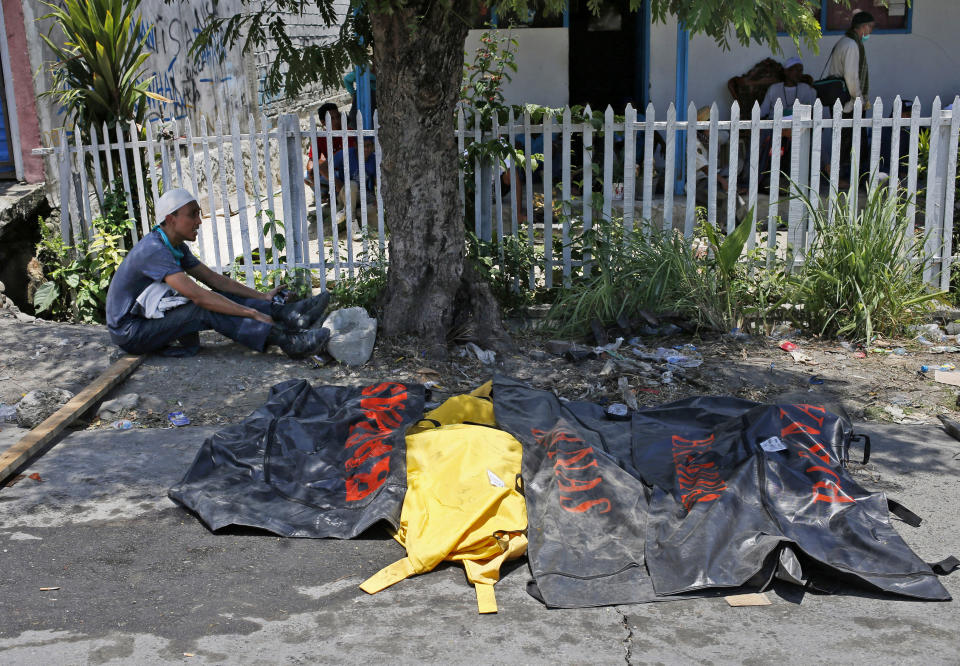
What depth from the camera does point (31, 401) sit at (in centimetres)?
513

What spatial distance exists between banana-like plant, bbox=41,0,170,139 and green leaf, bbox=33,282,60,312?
4.45 feet

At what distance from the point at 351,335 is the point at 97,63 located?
3.67 m

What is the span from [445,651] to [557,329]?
383cm

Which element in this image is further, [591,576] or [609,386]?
[609,386]

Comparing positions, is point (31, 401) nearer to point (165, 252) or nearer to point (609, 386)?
point (165, 252)

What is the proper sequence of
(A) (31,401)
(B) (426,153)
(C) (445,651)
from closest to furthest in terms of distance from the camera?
(C) (445,651) < (A) (31,401) < (B) (426,153)

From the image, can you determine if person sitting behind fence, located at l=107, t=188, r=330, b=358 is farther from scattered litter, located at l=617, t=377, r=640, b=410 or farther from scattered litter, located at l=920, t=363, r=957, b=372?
scattered litter, located at l=920, t=363, r=957, b=372

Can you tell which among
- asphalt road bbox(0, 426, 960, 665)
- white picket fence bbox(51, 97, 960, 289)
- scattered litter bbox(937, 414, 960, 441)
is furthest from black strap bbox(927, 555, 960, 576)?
white picket fence bbox(51, 97, 960, 289)

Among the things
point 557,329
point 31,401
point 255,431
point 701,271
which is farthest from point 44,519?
point 701,271

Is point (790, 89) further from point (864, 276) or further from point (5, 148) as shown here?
point (5, 148)

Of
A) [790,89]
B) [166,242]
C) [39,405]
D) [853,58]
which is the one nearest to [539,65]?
[790,89]

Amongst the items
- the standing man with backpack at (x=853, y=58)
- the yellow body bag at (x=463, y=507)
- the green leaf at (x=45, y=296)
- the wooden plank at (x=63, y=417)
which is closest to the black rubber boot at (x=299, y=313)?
the wooden plank at (x=63, y=417)

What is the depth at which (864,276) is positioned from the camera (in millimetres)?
6145

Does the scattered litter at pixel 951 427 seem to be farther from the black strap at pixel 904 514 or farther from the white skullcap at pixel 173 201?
the white skullcap at pixel 173 201
